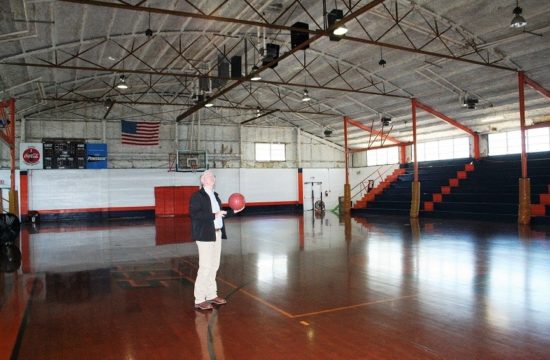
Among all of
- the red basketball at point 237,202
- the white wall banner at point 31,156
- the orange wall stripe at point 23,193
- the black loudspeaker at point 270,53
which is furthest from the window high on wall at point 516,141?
the orange wall stripe at point 23,193

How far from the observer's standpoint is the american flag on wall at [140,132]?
22634 mm

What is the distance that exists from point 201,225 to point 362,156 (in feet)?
83.0

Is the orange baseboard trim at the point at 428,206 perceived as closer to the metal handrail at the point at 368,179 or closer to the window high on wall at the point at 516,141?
the window high on wall at the point at 516,141

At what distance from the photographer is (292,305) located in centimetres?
507

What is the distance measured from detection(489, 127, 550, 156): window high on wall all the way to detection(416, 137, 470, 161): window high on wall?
1361 millimetres

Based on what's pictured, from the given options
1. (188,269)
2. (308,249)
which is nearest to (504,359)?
(188,269)

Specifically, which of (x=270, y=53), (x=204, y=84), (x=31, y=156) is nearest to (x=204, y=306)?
(x=270, y=53)

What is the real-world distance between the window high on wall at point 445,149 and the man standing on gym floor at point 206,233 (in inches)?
→ 849

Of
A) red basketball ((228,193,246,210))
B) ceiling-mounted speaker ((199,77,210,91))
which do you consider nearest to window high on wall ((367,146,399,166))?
ceiling-mounted speaker ((199,77,210,91))

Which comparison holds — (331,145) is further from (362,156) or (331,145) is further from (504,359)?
(504,359)

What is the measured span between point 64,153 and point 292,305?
20413 millimetres

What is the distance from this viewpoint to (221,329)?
4266 millimetres

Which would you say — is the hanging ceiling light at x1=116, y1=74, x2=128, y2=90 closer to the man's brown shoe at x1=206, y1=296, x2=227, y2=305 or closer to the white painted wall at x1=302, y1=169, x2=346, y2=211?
the man's brown shoe at x1=206, y1=296, x2=227, y2=305

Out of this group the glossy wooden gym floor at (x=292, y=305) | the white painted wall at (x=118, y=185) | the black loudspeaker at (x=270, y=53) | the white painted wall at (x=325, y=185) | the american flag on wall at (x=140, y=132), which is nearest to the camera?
the glossy wooden gym floor at (x=292, y=305)
